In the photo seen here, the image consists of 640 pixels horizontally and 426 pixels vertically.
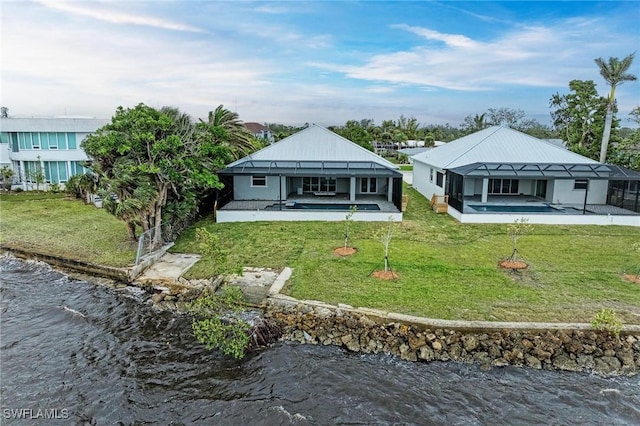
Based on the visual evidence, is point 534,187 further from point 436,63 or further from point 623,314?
point 623,314

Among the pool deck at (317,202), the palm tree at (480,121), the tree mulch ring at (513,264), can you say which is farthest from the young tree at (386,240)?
the palm tree at (480,121)

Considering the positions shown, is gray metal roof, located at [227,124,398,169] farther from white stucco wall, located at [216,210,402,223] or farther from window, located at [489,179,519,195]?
window, located at [489,179,519,195]

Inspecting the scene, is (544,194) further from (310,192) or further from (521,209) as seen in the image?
(310,192)

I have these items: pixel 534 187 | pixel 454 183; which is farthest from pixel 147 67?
pixel 534 187

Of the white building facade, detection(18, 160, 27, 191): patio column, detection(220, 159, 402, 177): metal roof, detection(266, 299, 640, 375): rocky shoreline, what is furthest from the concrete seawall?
detection(18, 160, 27, 191): patio column

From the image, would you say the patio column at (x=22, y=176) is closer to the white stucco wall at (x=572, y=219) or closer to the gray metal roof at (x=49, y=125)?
the gray metal roof at (x=49, y=125)
